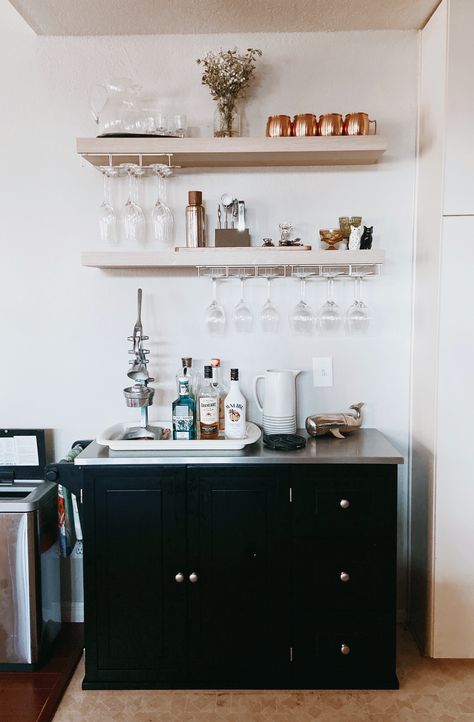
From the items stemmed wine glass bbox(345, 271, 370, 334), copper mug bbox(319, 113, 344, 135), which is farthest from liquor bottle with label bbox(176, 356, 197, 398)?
copper mug bbox(319, 113, 344, 135)

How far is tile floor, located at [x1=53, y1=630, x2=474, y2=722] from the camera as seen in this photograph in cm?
205

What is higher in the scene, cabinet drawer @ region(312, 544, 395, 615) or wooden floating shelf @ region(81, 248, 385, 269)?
wooden floating shelf @ region(81, 248, 385, 269)

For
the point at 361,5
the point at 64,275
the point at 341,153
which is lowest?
the point at 64,275

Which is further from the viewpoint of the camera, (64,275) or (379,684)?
(64,275)

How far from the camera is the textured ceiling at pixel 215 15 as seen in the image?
222cm

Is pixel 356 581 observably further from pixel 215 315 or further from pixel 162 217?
pixel 162 217

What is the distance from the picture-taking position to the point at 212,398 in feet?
7.61

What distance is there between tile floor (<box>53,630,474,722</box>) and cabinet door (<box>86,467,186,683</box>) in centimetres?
9

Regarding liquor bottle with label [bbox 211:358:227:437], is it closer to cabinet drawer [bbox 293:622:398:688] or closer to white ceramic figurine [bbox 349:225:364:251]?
white ceramic figurine [bbox 349:225:364:251]

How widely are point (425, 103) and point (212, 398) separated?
149cm

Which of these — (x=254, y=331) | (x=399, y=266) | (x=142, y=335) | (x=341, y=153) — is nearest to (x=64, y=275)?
(x=142, y=335)

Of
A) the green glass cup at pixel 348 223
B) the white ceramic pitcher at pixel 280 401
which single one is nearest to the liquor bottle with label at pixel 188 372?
the white ceramic pitcher at pixel 280 401

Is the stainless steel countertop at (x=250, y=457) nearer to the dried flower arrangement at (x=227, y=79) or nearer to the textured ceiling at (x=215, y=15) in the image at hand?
the dried flower arrangement at (x=227, y=79)

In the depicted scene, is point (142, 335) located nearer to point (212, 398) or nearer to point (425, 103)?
point (212, 398)
